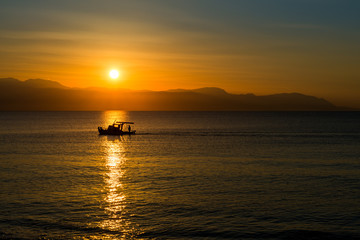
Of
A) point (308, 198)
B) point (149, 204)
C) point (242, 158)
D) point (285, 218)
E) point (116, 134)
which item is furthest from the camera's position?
point (116, 134)

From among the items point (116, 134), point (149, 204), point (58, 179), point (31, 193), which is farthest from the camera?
point (116, 134)

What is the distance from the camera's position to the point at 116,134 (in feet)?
401

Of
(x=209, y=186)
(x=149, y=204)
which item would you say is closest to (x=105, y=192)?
(x=149, y=204)

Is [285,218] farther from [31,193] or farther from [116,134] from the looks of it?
[116,134]

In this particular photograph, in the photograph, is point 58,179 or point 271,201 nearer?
point 271,201

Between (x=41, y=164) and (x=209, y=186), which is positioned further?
(x=41, y=164)

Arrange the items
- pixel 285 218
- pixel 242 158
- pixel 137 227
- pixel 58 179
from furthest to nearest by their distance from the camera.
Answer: pixel 242 158 → pixel 58 179 → pixel 285 218 → pixel 137 227

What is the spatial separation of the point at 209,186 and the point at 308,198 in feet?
29.9

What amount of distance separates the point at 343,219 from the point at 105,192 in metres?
19.2

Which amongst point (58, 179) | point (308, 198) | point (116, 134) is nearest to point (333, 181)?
point (308, 198)

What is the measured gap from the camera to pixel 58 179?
1532 inches

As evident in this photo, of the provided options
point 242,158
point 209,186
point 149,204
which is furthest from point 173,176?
point 242,158

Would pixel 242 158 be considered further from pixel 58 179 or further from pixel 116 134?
pixel 116 134

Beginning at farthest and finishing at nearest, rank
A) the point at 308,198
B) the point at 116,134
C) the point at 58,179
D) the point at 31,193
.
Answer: the point at 116,134 < the point at 58,179 < the point at 31,193 < the point at 308,198
